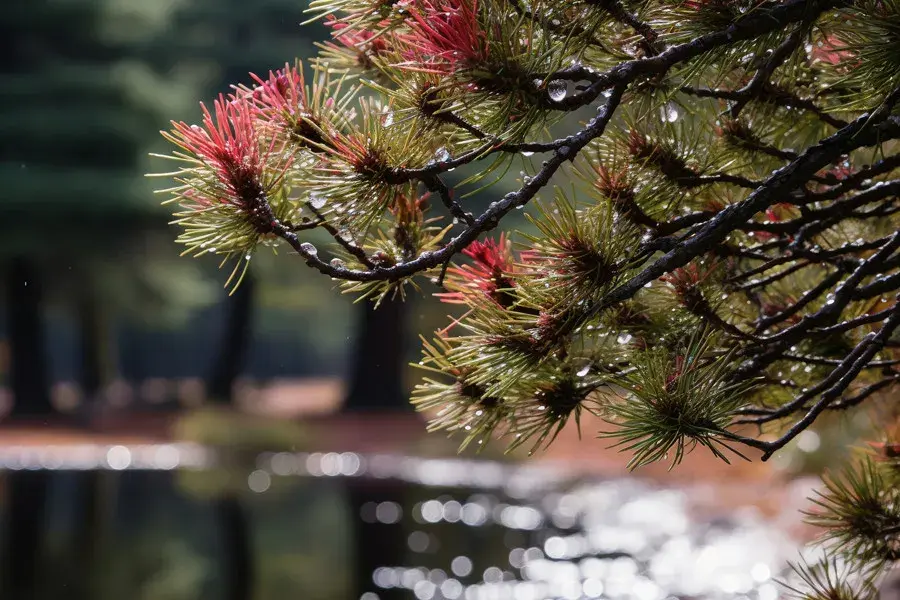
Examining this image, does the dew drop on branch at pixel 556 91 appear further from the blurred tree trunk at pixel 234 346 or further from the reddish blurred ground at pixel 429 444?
the blurred tree trunk at pixel 234 346

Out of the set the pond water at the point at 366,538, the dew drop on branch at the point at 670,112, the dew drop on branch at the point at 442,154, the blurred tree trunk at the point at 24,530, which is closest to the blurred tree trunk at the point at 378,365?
the pond water at the point at 366,538

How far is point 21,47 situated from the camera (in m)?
14.6

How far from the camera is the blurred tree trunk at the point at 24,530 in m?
5.69

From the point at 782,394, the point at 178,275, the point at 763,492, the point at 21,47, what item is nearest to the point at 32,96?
the point at 21,47

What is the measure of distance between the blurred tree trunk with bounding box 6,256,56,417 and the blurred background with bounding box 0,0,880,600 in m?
0.04

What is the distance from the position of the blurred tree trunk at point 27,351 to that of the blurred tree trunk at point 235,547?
7.94 m

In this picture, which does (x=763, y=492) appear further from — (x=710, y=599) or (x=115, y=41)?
(x=115, y=41)

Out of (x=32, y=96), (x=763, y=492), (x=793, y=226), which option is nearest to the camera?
(x=793, y=226)

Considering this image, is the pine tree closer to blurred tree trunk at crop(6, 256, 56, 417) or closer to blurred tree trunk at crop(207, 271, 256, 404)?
blurred tree trunk at crop(6, 256, 56, 417)

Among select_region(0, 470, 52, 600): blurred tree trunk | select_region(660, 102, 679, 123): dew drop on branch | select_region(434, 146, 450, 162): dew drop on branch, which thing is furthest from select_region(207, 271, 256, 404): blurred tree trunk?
select_region(434, 146, 450, 162): dew drop on branch

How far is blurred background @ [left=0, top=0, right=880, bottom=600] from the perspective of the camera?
6098 mm

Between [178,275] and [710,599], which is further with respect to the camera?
[178,275]

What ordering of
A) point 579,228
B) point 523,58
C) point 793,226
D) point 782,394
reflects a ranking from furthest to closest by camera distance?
1. point 782,394
2. point 793,226
3. point 579,228
4. point 523,58

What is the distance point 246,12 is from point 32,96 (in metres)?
4.13
